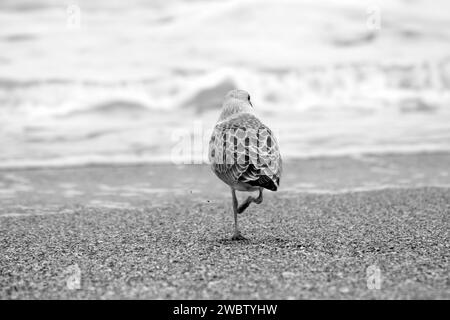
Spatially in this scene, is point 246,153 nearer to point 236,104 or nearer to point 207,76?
point 236,104

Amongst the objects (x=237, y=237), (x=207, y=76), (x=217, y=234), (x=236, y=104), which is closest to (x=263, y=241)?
(x=237, y=237)

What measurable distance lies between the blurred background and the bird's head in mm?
7327

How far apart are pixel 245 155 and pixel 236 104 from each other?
3.61 feet

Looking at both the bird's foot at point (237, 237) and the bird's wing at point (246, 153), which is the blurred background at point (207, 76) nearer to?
the bird's foot at point (237, 237)

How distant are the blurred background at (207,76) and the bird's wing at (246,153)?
25.9ft

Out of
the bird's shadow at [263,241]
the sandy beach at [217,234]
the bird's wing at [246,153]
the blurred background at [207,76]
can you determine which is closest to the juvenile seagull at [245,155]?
the bird's wing at [246,153]

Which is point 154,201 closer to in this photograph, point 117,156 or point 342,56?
point 117,156

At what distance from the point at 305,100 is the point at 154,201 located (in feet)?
42.1

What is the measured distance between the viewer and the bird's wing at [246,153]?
20.9 feet

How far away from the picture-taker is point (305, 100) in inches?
885

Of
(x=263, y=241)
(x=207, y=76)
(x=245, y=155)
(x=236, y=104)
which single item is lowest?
(x=263, y=241)

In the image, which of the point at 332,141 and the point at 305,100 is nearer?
the point at 332,141

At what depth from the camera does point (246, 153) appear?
6.52m
